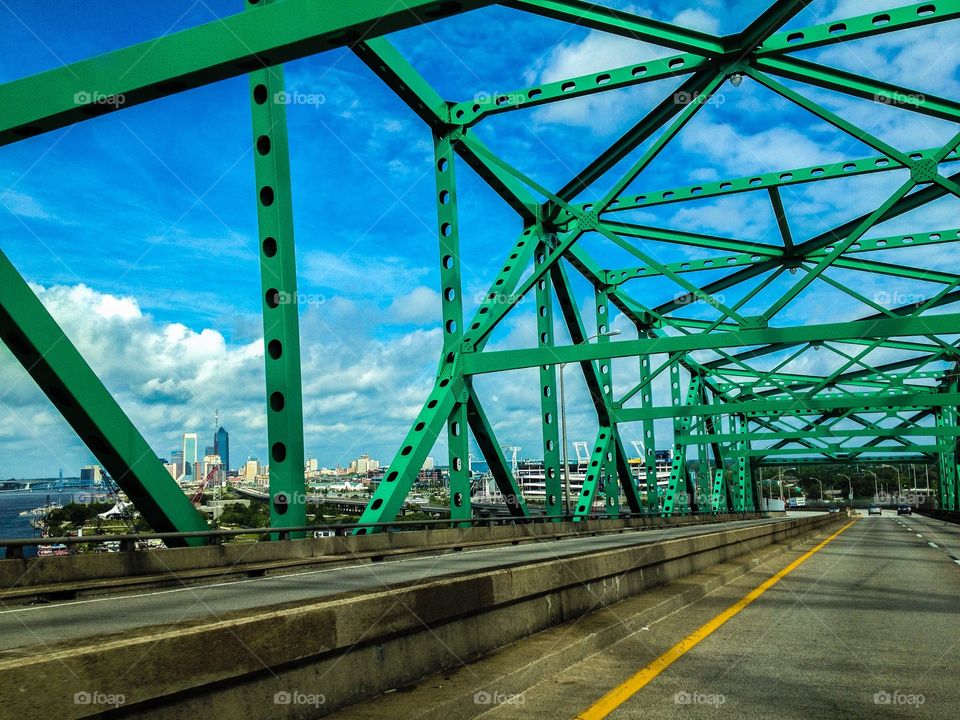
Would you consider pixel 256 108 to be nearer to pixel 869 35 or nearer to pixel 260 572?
pixel 260 572

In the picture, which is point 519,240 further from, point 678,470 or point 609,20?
point 678,470

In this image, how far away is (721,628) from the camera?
8562 millimetres

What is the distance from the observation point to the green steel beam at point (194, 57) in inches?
393

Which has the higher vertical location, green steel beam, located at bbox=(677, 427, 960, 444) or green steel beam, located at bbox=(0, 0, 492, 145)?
green steel beam, located at bbox=(0, 0, 492, 145)

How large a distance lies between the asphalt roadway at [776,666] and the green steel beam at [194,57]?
7.28 m

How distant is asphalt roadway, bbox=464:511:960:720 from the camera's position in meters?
5.30

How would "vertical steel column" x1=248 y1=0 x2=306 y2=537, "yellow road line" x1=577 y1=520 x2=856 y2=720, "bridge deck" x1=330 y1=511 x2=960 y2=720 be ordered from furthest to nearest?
"vertical steel column" x1=248 y1=0 x2=306 y2=537 < "yellow road line" x1=577 y1=520 x2=856 y2=720 < "bridge deck" x1=330 y1=511 x2=960 y2=720

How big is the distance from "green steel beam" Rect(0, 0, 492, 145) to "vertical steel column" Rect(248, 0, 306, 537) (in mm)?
4135

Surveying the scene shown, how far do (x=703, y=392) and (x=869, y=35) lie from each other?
150 feet

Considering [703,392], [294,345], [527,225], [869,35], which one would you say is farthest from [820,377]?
[294,345]

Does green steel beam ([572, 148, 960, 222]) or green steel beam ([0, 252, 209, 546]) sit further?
green steel beam ([572, 148, 960, 222])

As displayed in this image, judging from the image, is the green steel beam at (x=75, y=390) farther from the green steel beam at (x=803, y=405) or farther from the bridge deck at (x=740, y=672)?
the green steel beam at (x=803, y=405)

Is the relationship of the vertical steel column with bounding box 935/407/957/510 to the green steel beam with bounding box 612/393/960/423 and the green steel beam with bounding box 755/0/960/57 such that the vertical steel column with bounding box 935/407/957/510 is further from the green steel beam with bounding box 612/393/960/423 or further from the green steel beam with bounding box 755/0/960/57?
the green steel beam with bounding box 755/0/960/57

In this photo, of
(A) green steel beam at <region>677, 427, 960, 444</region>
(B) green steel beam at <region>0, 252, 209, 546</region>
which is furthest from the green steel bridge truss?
(A) green steel beam at <region>677, 427, 960, 444</region>
